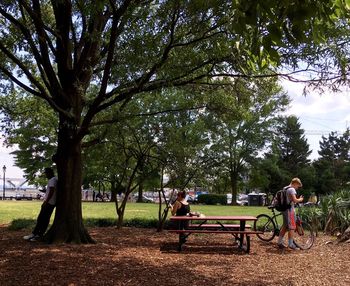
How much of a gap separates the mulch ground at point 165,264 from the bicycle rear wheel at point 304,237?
0.75 ft

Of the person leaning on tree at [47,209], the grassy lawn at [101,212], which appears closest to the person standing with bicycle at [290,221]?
the person leaning on tree at [47,209]

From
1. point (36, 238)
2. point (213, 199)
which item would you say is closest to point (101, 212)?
point (36, 238)

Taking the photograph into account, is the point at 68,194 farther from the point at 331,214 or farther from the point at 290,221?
the point at 331,214

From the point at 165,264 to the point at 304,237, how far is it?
223 inches

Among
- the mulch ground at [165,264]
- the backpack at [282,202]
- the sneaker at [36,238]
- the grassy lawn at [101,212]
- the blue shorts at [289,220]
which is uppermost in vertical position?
the backpack at [282,202]

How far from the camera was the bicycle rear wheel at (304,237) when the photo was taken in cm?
1103

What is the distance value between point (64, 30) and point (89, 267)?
539cm

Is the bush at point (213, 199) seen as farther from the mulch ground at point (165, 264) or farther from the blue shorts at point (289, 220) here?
the blue shorts at point (289, 220)

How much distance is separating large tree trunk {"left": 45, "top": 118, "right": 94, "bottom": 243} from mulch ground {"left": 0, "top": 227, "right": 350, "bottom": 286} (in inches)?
18.7

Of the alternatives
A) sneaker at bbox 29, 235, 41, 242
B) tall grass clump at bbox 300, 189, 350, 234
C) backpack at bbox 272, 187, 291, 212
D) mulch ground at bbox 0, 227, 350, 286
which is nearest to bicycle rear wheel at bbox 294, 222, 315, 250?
mulch ground at bbox 0, 227, 350, 286

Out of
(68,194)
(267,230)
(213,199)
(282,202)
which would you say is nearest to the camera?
(68,194)

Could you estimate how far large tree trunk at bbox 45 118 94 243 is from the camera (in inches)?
408

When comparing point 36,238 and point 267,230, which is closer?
point 36,238

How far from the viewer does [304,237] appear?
12.5m
